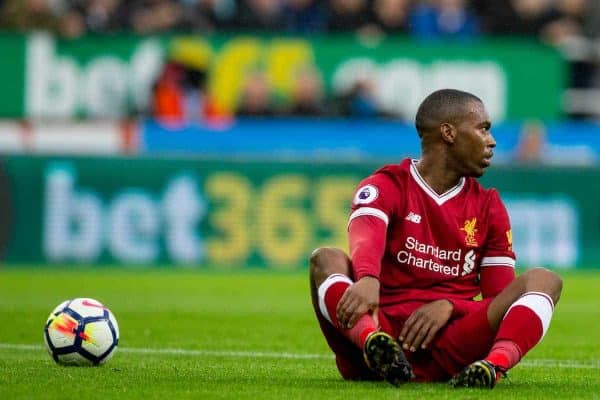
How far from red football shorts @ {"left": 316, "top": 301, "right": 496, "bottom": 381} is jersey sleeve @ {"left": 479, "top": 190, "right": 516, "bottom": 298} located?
0.17 m

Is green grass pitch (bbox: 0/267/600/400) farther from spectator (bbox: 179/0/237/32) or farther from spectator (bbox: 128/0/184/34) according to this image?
spectator (bbox: 179/0/237/32)

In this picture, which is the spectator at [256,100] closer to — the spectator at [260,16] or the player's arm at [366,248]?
the spectator at [260,16]

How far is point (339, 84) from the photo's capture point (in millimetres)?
21219

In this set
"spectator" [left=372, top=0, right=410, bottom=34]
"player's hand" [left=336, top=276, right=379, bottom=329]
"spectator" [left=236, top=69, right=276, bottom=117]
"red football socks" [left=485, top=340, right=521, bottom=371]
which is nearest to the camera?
"player's hand" [left=336, top=276, right=379, bottom=329]

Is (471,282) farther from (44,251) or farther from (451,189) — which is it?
(44,251)

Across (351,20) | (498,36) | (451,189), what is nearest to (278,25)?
(351,20)

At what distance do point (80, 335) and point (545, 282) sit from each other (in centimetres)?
259

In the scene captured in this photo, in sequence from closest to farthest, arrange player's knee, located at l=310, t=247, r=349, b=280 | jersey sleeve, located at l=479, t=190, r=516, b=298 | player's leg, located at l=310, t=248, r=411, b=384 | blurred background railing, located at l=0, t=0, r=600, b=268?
player's leg, located at l=310, t=248, r=411, b=384 → player's knee, located at l=310, t=247, r=349, b=280 → jersey sleeve, located at l=479, t=190, r=516, b=298 → blurred background railing, located at l=0, t=0, r=600, b=268

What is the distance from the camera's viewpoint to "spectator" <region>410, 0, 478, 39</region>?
850 inches

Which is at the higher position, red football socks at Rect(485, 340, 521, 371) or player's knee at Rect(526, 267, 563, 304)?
player's knee at Rect(526, 267, 563, 304)

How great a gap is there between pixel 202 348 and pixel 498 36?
13.7 m

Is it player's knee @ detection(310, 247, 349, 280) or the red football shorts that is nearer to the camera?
→ player's knee @ detection(310, 247, 349, 280)

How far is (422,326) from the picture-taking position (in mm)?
6551

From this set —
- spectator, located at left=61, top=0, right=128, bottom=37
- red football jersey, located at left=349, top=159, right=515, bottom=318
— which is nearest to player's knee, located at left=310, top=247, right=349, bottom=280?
red football jersey, located at left=349, top=159, right=515, bottom=318
